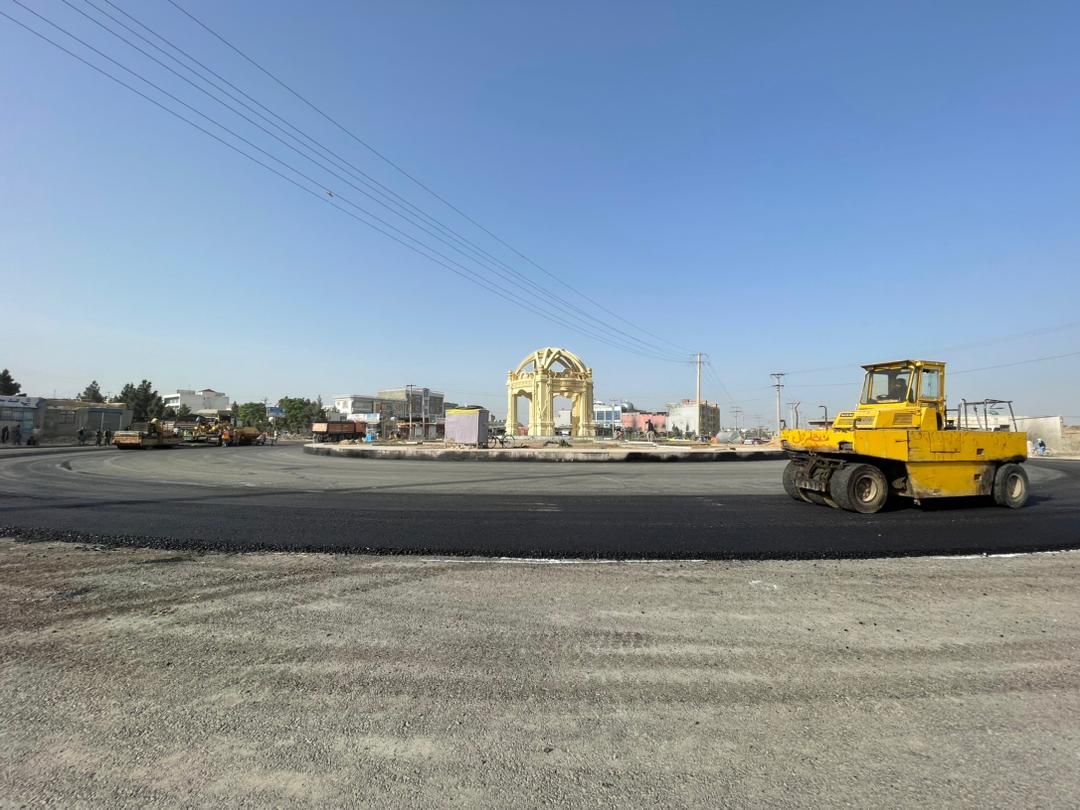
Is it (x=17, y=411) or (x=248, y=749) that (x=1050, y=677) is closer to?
(x=248, y=749)

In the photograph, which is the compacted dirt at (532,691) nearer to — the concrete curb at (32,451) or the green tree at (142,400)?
the concrete curb at (32,451)

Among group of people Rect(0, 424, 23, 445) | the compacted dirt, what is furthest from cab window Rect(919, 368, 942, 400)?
group of people Rect(0, 424, 23, 445)

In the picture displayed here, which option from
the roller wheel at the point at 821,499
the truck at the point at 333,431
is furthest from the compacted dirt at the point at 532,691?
the truck at the point at 333,431

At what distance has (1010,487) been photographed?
1237 centimetres

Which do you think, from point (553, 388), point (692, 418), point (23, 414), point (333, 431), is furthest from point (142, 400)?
point (692, 418)

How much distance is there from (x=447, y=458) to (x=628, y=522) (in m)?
21.5

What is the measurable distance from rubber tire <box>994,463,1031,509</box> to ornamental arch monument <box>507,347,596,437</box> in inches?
1624

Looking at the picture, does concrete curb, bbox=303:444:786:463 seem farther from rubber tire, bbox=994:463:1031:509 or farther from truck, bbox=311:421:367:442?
truck, bbox=311:421:367:442

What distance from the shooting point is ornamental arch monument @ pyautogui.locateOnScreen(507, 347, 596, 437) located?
5394 centimetres

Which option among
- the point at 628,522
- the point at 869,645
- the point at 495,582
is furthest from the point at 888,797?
the point at 628,522

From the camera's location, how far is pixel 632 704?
3.43 metres

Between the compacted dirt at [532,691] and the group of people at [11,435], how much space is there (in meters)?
64.4

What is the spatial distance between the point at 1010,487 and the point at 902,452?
338 centimetres

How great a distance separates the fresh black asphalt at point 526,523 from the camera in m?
7.92
